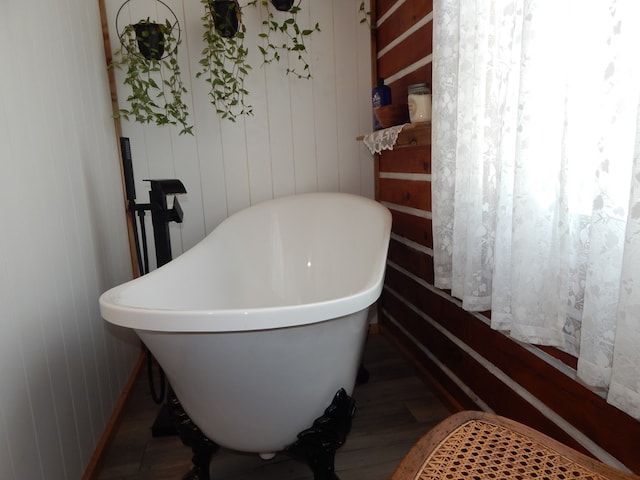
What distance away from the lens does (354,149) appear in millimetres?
2162

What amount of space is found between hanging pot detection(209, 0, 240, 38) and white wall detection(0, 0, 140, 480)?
0.50 meters

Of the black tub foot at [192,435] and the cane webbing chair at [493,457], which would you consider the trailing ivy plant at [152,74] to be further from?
the cane webbing chair at [493,457]

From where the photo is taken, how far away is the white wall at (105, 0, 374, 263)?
1958 millimetres

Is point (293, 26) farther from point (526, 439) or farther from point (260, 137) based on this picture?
point (526, 439)

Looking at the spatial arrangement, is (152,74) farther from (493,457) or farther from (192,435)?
(493,457)

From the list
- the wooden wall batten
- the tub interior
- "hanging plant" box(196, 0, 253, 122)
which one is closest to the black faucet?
the tub interior

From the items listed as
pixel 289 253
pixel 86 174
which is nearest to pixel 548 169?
pixel 289 253

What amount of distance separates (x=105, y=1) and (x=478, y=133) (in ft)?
5.77

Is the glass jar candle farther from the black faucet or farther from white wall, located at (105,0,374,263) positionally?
the black faucet

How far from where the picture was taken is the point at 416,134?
4.87ft

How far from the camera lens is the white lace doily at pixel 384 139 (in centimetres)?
159

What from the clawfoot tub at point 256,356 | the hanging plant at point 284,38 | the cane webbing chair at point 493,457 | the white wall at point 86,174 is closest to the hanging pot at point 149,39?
the white wall at point 86,174

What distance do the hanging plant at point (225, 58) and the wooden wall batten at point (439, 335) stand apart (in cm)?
68

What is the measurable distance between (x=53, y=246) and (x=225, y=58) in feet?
3.92
